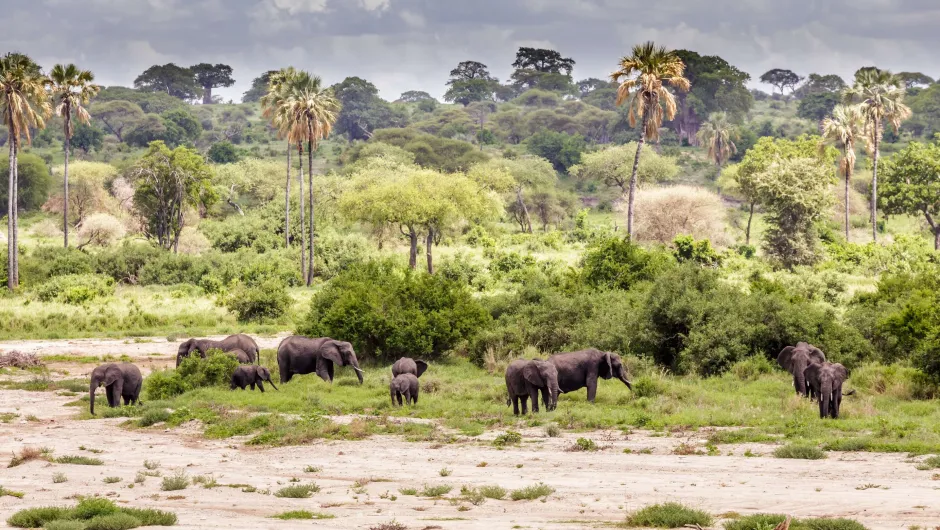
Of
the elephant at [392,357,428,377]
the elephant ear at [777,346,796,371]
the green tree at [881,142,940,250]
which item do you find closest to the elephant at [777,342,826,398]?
the elephant ear at [777,346,796,371]

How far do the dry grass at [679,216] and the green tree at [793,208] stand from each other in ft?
32.7

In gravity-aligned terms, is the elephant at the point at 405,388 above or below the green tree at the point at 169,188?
below

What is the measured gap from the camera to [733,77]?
14088cm

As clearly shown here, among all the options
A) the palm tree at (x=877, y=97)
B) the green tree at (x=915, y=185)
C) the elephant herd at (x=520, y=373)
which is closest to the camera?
the elephant herd at (x=520, y=373)

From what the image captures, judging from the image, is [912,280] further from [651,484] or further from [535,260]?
[535,260]

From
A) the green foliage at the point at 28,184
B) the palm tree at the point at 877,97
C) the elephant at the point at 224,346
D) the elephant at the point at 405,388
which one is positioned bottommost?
the elephant at the point at 405,388

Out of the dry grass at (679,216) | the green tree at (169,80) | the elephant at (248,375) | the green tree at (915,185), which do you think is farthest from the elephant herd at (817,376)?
the green tree at (169,80)

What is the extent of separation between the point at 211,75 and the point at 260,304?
150 m

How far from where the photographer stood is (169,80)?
181000 millimetres

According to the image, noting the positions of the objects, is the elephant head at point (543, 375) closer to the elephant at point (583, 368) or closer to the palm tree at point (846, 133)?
the elephant at point (583, 368)

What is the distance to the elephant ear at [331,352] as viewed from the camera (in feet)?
91.8

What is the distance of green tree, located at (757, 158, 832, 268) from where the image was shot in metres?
65.6

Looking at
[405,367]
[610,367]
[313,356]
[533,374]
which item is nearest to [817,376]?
[610,367]

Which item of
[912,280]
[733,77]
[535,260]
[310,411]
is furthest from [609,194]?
[310,411]
